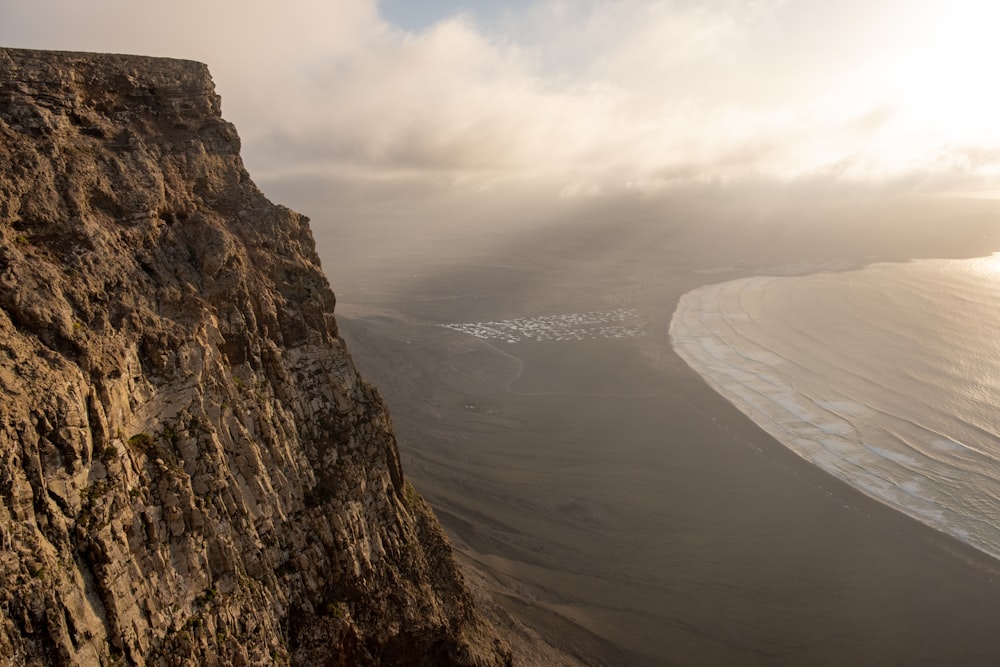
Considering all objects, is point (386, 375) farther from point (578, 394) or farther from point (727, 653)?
point (727, 653)

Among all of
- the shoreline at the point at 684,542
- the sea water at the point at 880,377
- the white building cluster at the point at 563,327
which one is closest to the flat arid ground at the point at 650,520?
the shoreline at the point at 684,542

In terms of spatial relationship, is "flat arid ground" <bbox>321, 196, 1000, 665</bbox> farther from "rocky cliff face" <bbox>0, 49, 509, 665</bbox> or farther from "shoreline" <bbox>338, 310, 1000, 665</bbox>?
"rocky cliff face" <bbox>0, 49, 509, 665</bbox>

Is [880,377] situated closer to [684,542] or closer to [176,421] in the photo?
[684,542]

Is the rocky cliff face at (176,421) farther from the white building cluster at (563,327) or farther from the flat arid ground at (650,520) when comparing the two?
the white building cluster at (563,327)

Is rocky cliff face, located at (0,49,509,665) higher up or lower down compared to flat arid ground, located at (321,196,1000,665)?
higher up

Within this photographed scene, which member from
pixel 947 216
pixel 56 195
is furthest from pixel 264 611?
pixel 947 216

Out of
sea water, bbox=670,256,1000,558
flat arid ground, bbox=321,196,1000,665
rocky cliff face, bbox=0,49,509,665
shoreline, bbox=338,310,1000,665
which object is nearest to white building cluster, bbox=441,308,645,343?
flat arid ground, bbox=321,196,1000,665
